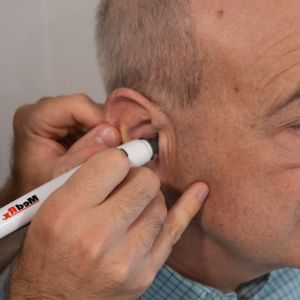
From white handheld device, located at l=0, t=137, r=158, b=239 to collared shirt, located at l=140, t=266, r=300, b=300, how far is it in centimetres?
31

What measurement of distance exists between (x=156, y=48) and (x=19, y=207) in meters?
0.34

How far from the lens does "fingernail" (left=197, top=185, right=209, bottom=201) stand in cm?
84

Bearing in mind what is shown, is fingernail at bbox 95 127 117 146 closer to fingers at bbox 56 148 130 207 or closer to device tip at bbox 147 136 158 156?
device tip at bbox 147 136 158 156

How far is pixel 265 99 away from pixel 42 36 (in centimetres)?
81

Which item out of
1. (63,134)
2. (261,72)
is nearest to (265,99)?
(261,72)

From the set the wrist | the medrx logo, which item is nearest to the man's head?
the medrx logo

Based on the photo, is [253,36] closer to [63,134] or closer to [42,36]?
[63,134]

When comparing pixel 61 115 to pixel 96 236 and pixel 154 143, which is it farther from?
pixel 96 236

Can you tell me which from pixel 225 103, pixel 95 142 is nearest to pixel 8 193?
pixel 95 142

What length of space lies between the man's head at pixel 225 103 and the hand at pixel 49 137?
0.32 feet

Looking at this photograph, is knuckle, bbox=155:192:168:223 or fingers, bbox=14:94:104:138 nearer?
knuckle, bbox=155:192:168:223

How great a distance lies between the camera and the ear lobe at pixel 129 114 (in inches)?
34.3

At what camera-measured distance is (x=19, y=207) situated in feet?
2.53

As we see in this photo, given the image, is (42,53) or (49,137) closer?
(49,137)
